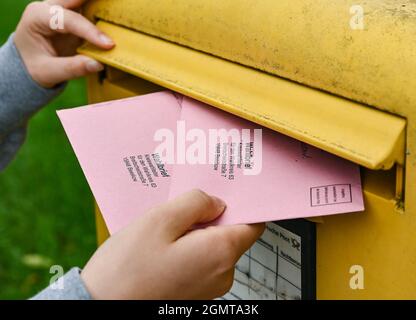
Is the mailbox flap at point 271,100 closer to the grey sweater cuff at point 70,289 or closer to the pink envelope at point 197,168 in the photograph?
the pink envelope at point 197,168

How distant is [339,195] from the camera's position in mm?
971

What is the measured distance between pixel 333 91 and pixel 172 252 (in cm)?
34

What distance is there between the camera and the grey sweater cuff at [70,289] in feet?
3.31

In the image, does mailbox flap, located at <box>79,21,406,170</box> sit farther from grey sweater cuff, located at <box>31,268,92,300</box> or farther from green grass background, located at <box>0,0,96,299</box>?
green grass background, located at <box>0,0,96,299</box>

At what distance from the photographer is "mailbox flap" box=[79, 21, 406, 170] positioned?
89 cm

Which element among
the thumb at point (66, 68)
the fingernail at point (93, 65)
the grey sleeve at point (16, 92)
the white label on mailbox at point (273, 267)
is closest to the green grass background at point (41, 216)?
the grey sleeve at point (16, 92)

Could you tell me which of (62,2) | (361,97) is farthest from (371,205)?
(62,2)

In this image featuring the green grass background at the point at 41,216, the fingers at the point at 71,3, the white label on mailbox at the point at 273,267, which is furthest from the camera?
the green grass background at the point at 41,216

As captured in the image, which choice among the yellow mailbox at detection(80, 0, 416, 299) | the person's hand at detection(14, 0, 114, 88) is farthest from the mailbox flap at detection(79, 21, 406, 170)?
the person's hand at detection(14, 0, 114, 88)

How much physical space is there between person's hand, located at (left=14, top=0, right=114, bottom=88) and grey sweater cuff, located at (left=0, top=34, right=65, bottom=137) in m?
0.02

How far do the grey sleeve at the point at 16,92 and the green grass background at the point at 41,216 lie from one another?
97cm

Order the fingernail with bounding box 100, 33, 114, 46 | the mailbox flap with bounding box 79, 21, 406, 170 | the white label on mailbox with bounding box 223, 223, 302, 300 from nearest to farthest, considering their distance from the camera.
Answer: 1. the mailbox flap with bounding box 79, 21, 406, 170
2. the white label on mailbox with bounding box 223, 223, 302, 300
3. the fingernail with bounding box 100, 33, 114, 46
